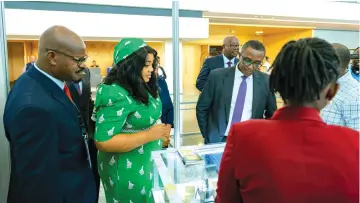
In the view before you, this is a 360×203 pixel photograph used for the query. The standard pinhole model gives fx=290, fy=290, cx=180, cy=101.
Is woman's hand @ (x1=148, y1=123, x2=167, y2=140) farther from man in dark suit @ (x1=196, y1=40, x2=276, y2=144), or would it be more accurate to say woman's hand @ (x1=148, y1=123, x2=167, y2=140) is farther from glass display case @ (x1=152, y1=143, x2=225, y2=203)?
man in dark suit @ (x1=196, y1=40, x2=276, y2=144)

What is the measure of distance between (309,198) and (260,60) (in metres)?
1.53

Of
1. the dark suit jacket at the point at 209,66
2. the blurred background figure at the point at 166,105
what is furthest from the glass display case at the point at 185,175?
the dark suit jacket at the point at 209,66

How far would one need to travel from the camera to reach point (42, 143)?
1.04 meters

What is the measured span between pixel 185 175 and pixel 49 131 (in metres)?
0.61

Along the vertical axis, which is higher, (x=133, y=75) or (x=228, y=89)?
(x=133, y=75)

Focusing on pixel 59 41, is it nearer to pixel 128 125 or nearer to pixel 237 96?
pixel 128 125

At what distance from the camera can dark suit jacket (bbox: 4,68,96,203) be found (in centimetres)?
103

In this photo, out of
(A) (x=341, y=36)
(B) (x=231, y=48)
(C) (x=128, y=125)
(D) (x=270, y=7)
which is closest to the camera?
(C) (x=128, y=125)

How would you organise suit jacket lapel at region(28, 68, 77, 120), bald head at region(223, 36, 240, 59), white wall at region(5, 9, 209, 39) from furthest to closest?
1. white wall at region(5, 9, 209, 39)
2. bald head at region(223, 36, 240, 59)
3. suit jacket lapel at region(28, 68, 77, 120)

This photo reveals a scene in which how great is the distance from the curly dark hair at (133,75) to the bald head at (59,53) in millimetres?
243

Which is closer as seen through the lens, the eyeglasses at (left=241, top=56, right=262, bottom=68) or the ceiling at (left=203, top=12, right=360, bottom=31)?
the eyeglasses at (left=241, top=56, right=262, bottom=68)

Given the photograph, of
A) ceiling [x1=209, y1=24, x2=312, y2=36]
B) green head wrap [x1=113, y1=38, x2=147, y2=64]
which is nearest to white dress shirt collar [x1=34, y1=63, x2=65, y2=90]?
green head wrap [x1=113, y1=38, x2=147, y2=64]

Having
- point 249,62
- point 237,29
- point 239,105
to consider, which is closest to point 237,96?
point 239,105

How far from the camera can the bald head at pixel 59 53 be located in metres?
1.20
